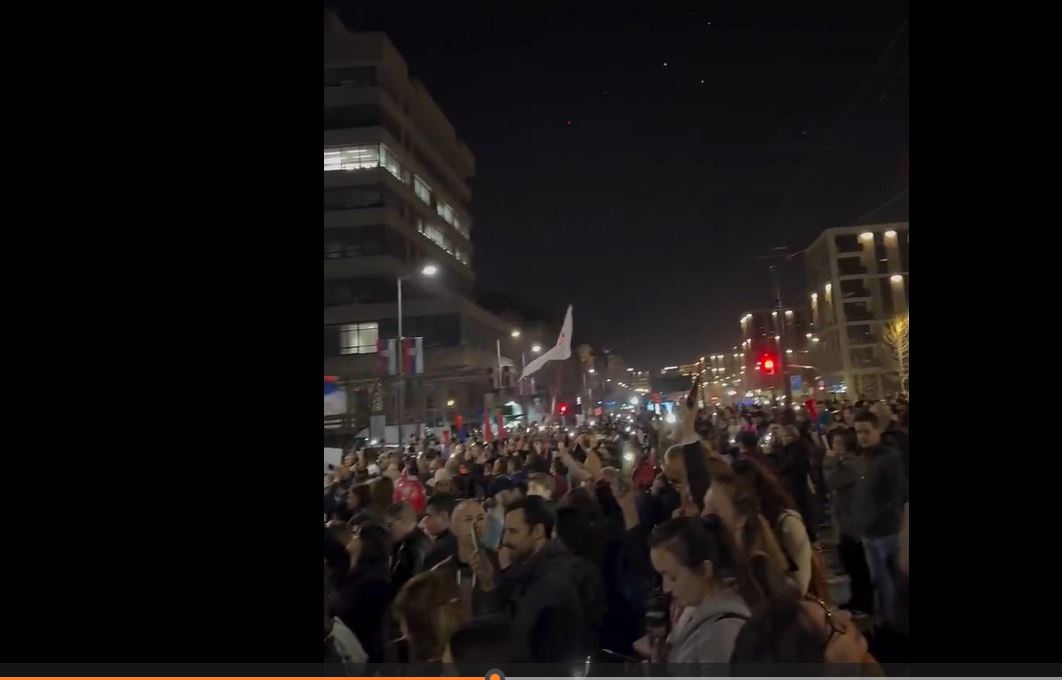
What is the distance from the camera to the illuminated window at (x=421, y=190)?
42875mm

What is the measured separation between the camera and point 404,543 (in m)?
4.46

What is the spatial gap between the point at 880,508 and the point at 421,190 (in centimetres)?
4195

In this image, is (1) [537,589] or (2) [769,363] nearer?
(1) [537,589]

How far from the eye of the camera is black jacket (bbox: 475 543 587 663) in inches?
116

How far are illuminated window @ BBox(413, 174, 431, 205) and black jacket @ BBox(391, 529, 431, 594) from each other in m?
40.0

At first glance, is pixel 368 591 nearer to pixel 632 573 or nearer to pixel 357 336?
pixel 632 573

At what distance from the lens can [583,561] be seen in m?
3.60

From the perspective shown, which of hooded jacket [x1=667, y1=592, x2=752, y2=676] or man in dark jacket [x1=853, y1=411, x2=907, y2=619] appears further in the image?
man in dark jacket [x1=853, y1=411, x2=907, y2=619]

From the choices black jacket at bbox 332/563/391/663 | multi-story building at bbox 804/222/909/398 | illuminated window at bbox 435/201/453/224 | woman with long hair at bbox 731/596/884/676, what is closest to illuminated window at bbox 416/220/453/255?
illuminated window at bbox 435/201/453/224

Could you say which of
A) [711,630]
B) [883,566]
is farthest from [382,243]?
[711,630]

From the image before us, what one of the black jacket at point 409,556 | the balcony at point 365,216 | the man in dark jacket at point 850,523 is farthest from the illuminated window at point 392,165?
the black jacket at point 409,556

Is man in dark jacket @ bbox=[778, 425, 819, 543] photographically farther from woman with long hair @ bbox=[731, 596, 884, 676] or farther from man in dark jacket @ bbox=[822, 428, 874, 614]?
woman with long hair @ bbox=[731, 596, 884, 676]
